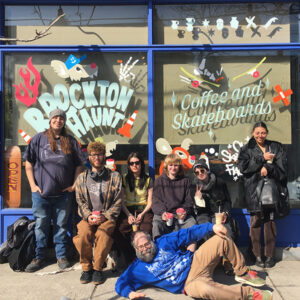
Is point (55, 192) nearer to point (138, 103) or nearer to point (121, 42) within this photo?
point (138, 103)

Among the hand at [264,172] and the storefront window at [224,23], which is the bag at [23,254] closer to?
the hand at [264,172]

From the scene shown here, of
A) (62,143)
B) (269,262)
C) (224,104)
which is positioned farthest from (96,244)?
(224,104)

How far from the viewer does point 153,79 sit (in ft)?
16.3

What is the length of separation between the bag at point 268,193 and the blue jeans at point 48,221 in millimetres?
2347

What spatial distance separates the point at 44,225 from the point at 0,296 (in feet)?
3.12

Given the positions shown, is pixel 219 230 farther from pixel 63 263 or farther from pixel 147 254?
pixel 63 263

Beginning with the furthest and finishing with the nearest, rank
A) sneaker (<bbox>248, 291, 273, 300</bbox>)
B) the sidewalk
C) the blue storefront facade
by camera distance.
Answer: the blue storefront facade, the sidewalk, sneaker (<bbox>248, 291, 273, 300</bbox>)

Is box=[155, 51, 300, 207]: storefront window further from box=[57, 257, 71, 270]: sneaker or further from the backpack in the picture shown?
the backpack

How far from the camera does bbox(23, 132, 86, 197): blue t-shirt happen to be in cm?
424

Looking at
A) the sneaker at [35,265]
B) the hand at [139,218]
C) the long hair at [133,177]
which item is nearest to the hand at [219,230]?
the hand at [139,218]

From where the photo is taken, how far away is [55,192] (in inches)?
167

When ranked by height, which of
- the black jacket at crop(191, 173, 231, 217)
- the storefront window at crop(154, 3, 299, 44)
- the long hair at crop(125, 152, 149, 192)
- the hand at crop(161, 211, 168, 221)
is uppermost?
the storefront window at crop(154, 3, 299, 44)

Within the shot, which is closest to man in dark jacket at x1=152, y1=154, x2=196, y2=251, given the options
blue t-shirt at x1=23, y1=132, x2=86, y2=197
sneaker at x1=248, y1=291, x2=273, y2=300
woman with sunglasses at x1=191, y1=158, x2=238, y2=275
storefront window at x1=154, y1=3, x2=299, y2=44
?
woman with sunglasses at x1=191, y1=158, x2=238, y2=275

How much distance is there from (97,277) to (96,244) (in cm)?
34
